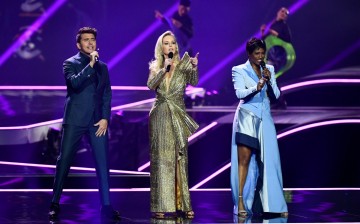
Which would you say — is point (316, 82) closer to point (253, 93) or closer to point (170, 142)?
point (253, 93)

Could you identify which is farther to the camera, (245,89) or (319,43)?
(319,43)

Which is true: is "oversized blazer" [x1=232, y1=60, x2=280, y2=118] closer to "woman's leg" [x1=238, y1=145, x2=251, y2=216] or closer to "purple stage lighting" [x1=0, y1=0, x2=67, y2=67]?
"woman's leg" [x1=238, y1=145, x2=251, y2=216]

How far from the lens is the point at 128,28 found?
31.6 ft

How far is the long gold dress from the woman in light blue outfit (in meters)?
0.42

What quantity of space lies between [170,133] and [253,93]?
72 cm

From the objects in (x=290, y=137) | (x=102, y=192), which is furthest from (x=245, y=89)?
(x=290, y=137)

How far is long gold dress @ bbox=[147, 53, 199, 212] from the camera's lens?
247 inches

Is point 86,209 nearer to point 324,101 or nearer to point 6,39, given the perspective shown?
point 6,39

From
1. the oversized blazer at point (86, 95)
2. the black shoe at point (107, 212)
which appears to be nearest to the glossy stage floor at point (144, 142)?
the black shoe at point (107, 212)

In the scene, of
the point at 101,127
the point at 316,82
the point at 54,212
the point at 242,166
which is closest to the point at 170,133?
the point at 101,127

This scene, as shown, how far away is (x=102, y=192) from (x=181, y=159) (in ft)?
2.19

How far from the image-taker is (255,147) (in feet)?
21.1

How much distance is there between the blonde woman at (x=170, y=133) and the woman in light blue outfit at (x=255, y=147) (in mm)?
412

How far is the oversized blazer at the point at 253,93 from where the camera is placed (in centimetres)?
643
